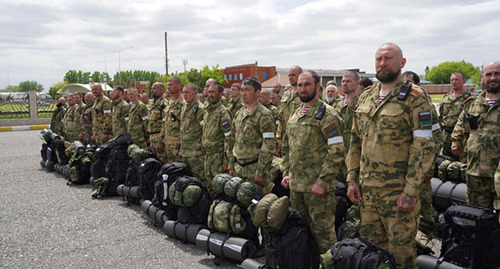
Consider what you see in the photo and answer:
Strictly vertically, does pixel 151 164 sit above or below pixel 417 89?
below

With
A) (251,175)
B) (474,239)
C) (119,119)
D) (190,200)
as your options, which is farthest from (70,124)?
(474,239)

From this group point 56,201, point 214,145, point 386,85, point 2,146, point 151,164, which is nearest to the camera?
point 386,85

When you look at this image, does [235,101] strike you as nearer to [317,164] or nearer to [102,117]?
[102,117]

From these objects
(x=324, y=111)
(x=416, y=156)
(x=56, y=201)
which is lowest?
(x=56, y=201)

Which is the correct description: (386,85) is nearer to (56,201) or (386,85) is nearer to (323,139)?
(323,139)

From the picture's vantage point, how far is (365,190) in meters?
3.72

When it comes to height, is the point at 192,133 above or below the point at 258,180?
above

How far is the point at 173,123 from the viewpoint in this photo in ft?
25.1

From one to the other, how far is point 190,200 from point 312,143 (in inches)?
80.7

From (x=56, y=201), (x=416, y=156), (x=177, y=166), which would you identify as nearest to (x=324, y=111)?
(x=416, y=156)

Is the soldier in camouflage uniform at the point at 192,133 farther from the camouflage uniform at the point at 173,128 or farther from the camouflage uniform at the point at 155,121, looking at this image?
the camouflage uniform at the point at 155,121

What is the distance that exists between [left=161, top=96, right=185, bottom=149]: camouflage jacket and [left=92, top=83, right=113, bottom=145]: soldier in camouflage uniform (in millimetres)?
3043

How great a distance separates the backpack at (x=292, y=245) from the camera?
410cm

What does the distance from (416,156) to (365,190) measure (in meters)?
0.56
